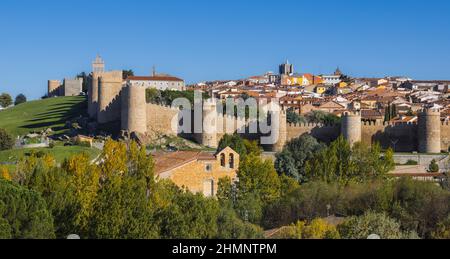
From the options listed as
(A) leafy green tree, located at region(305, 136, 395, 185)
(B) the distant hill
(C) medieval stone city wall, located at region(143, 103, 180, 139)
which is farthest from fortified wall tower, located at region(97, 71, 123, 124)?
(A) leafy green tree, located at region(305, 136, 395, 185)

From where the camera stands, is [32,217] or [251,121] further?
[251,121]

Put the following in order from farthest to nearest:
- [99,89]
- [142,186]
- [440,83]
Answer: [440,83] < [99,89] < [142,186]

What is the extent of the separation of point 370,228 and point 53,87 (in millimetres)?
52667

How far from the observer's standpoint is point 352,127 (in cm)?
4094

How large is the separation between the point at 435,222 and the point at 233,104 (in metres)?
28.7

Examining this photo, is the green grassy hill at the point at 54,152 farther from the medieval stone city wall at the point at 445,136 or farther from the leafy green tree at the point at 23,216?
the leafy green tree at the point at 23,216

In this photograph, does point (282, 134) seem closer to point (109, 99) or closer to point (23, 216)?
point (109, 99)

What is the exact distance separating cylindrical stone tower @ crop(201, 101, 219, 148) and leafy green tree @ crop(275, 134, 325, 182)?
3.37 m

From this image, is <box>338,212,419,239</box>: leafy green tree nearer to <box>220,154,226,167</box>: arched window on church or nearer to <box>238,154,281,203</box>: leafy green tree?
<box>238,154,281,203</box>: leafy green tree

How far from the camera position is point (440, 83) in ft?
286

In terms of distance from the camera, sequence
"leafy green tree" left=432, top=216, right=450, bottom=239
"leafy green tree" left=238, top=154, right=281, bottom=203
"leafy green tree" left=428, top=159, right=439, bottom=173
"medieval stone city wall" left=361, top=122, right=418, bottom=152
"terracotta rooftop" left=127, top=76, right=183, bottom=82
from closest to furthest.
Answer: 1. "leafy green tree" left=432, top=216, right=450, bottom=239
2. "leafy green tree" left=238, top=154, right=281, bottom=203
3. "leafy green tree" left=428, top=159, right=439, bottom=173
4. "medieval stone city wall" left=361, top=122, right=418, bottom=152
5. "terracotta rooftop" left=127, top=76, right=183, bottom=82

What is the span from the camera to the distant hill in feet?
159
